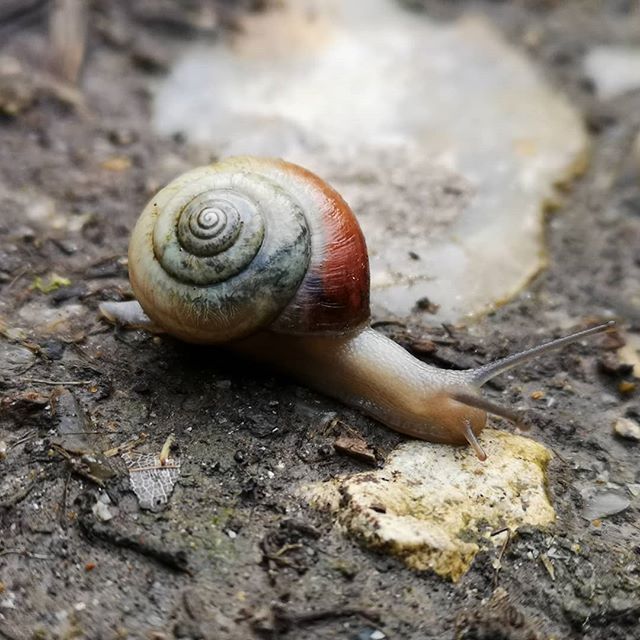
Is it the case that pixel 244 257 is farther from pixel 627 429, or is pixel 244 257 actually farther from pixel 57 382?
pixel 627 429

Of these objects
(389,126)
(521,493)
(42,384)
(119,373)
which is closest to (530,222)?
(389,126)

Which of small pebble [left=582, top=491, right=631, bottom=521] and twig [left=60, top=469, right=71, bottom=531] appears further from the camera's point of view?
small pebble [left=582, top=491, right=631, bottom=521]

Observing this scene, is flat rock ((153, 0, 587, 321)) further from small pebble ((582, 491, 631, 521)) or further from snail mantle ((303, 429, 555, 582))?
small pebble ((582, 491, 631, 521))

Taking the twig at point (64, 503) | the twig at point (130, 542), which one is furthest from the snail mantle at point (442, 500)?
the twig at point (64, 503)

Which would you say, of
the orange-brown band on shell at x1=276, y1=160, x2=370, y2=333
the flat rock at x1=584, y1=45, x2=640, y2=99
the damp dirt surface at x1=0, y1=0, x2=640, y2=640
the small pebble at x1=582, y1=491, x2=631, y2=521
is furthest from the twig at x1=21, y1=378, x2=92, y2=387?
the flat rock at x1=584, y1=45, x2=640, y2=99

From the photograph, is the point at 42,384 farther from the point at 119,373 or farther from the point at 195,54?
the point at 195,54

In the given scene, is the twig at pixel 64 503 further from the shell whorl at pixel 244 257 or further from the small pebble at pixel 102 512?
the shell whorl at pixel 244 257
